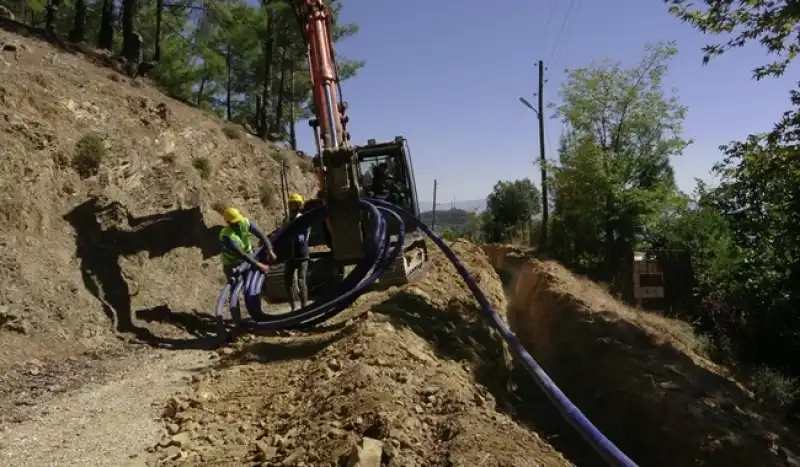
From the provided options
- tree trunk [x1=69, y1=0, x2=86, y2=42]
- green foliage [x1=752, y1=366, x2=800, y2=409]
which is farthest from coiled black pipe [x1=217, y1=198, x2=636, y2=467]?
tree trunk [x1=69, y1=0, x2=86, y2=42]

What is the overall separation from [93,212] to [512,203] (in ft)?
123

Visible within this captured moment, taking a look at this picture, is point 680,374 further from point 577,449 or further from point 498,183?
point 498,183

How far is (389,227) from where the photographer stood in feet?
41.3

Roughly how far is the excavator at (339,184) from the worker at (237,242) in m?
1.10

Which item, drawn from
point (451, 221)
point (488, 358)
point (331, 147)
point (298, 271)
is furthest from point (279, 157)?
point (451, 221)

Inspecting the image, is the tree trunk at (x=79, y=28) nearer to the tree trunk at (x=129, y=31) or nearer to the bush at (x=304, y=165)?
the tree trunk at (x=129, y=31)

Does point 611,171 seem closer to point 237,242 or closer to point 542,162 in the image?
point 542,162

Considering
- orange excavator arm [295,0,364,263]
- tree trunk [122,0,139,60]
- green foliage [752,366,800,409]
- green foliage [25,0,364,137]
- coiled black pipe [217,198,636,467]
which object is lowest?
green foliage [752,366,800,409]

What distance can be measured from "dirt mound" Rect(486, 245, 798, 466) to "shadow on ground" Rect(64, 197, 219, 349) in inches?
229

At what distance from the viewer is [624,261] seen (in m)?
20.5

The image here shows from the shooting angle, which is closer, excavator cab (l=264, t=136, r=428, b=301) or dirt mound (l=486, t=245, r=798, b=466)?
dirt mound (l=486, t=245, r=798, b=466)

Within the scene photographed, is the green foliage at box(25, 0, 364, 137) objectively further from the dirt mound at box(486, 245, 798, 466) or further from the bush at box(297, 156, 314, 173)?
the dirt mound at box(486, 245, 798, 466)

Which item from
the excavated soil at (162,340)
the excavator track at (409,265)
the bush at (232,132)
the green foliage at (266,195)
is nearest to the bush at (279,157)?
the bush at (232,132)

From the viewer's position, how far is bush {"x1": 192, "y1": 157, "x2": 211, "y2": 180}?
1443cm
